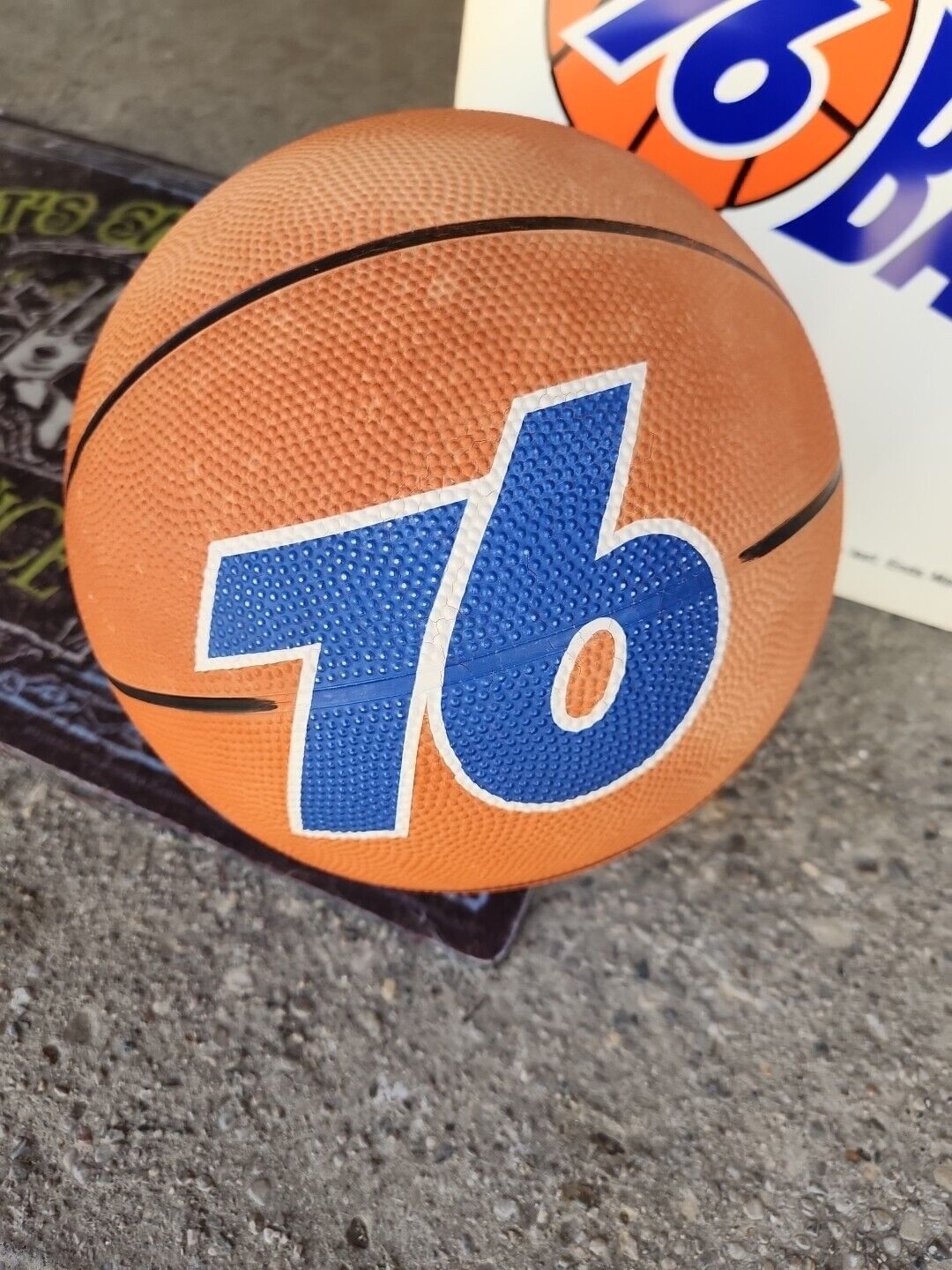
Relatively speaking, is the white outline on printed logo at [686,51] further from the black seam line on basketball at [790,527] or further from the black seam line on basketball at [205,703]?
the black seam line on basketball at [205,703]

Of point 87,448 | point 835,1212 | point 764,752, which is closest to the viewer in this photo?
point 87,448

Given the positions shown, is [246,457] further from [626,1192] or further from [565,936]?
[626,1192]

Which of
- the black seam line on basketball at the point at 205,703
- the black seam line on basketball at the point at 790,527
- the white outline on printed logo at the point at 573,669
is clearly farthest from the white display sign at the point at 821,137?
the black seam line on basketball at the point at 205,703

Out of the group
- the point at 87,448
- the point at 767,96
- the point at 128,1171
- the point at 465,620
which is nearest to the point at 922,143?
the point at 767,96

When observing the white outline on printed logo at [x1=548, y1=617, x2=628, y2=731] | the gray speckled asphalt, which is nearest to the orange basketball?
the white outline on printed logo at [x1=548, y1=617, x2=628, y2=731]

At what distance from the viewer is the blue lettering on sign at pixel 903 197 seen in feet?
3.89

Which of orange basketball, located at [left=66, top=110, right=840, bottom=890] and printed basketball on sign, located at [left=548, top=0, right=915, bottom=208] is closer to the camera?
orange basketball, located at [left=66, top=110, right=840, bottom=890]

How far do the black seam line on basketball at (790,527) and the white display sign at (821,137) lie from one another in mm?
444

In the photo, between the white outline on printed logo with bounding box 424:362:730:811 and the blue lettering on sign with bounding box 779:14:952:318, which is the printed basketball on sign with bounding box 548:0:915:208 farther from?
the white outline on printed logo with bounding box 424:362:730:811

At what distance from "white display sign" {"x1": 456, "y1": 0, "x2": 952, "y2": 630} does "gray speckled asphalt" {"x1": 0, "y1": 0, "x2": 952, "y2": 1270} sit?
1.41 feet

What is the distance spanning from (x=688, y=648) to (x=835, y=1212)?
684mm

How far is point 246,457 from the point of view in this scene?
32.8 inches

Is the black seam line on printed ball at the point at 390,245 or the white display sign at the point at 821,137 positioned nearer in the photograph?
the black seam line on printed ball at the point at 390,245

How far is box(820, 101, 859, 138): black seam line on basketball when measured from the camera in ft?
4.04
